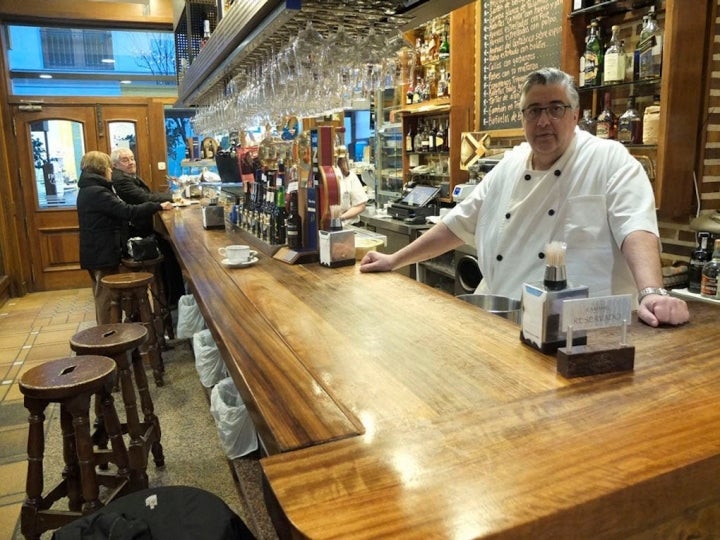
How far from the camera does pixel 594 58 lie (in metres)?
3.10

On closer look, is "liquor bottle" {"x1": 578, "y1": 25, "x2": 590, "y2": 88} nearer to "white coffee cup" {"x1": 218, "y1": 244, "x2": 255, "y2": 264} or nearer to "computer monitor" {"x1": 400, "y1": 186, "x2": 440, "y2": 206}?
"computer monitor" {"x1": 400, "y1": 186, "x2": 440, "y2": 206}

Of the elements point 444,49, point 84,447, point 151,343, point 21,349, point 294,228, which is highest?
point 444,49

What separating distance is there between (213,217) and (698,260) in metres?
3.01

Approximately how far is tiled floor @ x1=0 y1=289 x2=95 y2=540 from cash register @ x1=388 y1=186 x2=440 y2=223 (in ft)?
9.97

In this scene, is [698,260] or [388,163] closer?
[698,260]

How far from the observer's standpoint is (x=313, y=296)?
6.82 ft

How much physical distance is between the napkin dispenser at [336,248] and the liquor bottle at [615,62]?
1.62 metres

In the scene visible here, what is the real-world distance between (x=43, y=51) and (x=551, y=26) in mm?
6301

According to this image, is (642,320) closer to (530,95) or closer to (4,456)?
(530,95)

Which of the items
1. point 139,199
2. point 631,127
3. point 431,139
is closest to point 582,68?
point 631,127

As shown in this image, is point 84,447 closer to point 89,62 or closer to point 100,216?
point 100,216

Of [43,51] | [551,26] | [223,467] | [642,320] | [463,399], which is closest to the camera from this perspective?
[463,399]

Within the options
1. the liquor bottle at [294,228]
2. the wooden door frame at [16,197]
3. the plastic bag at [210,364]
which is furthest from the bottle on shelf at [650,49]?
the wooden door frame at [16,197]

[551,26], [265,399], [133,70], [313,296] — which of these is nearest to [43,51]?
[133,70]
